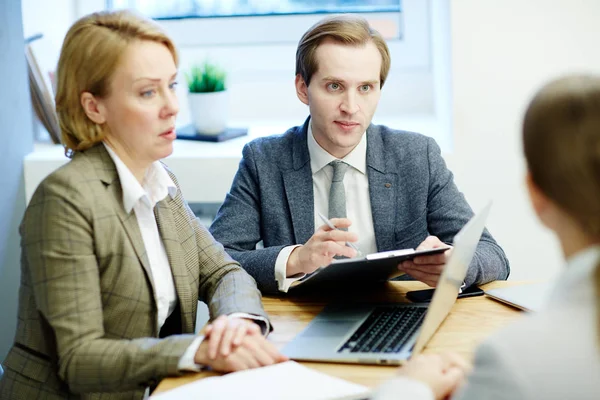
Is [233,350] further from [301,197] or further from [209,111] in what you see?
[209,111]

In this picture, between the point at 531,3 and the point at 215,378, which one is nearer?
the point at 215,378

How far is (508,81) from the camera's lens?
256cm

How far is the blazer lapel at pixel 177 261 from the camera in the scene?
1.67 meters

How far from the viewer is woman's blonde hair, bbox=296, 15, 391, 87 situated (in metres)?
2.01

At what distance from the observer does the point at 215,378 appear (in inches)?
53.9

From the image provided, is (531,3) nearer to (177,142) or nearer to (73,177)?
(177,142)

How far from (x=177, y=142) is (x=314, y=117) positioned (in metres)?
1.05

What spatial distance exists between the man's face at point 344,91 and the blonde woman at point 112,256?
480 mm

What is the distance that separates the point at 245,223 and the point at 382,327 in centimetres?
60

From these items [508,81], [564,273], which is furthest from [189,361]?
[508,81]

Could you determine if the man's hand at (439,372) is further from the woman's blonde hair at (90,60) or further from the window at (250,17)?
the window at (250,17)

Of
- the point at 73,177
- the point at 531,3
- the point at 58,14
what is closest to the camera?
the point at 73,177

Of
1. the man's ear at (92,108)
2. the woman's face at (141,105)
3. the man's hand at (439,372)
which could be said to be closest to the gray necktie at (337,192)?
the woman's face at (141,105)

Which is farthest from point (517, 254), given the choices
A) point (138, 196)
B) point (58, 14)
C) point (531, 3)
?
point (58, 14)
